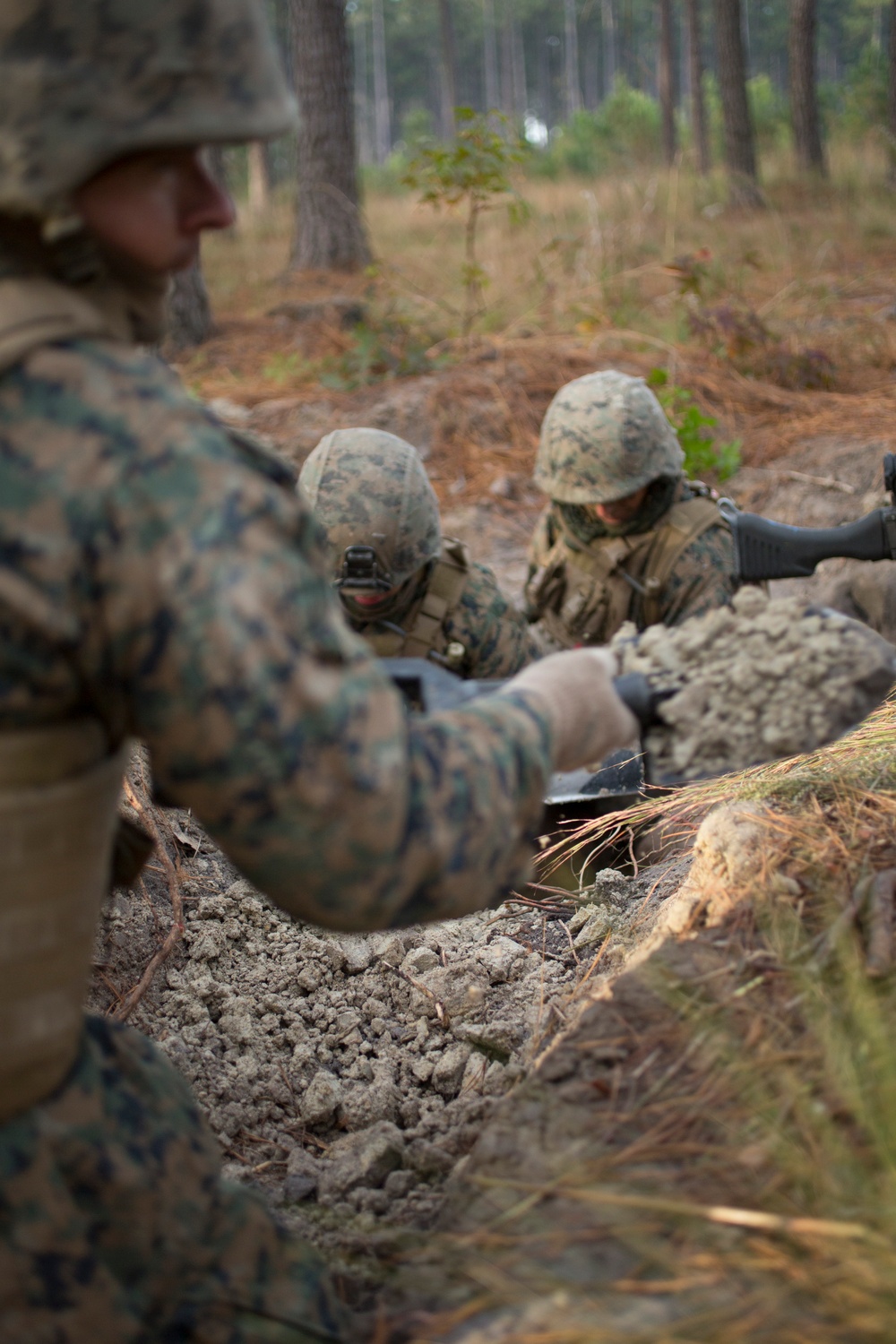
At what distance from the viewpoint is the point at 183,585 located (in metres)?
1.07

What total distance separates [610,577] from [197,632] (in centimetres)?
328

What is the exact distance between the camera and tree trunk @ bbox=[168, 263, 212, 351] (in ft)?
29.4

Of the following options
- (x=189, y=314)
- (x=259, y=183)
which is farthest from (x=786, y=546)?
(x=259, y=183)

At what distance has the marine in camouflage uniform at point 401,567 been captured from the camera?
11.1 feet

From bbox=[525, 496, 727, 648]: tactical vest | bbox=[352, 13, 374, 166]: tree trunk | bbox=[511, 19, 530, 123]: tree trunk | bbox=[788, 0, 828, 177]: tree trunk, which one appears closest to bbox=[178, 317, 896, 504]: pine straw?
bbox=[525, 496, 727, 648]: tactical vest

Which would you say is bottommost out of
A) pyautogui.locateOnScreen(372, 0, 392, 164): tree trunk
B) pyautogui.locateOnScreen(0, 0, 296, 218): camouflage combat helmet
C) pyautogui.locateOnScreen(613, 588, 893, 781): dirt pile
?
pyautogui.locateOnScreen(613, 588, 893, 781): dirt pile

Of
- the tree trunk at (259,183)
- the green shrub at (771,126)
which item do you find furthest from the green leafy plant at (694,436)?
the green shrub at (771,126)

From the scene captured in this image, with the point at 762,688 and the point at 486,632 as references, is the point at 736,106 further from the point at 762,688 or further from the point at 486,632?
the point at 762,688

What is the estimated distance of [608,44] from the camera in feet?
164

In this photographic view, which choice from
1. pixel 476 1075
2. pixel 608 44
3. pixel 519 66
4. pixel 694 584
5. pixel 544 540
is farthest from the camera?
pixel 519 66

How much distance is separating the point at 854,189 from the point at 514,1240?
14467 mm

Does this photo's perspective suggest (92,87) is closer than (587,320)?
Yes

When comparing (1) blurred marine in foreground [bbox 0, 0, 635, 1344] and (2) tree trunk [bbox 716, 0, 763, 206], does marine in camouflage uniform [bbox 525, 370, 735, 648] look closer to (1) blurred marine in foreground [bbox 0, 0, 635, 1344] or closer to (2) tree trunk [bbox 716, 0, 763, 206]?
(1) blurred marine in foreground [bbox 0, 0, 635, 1344]

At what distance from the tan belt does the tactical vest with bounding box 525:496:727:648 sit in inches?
120
